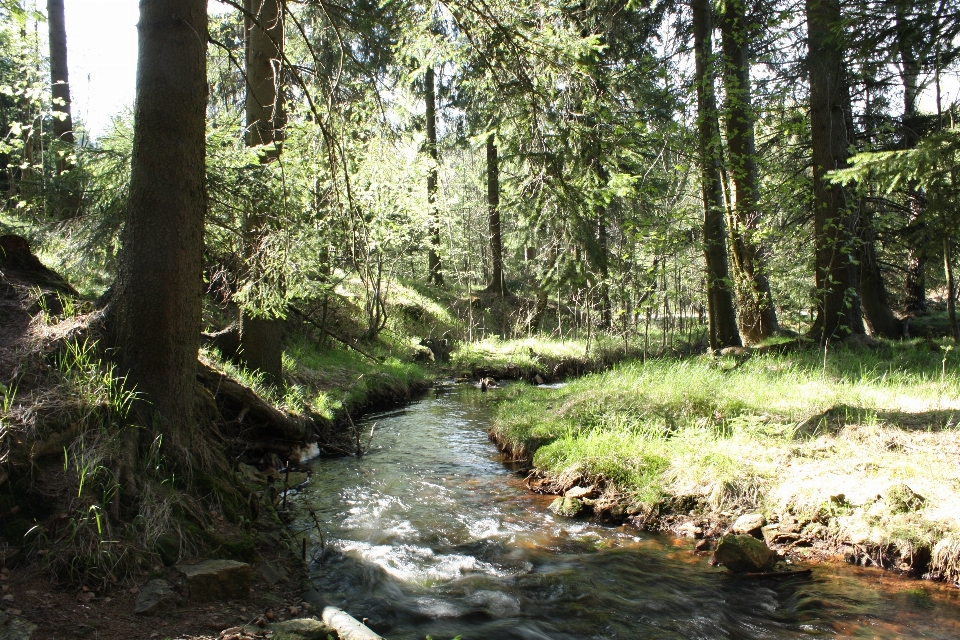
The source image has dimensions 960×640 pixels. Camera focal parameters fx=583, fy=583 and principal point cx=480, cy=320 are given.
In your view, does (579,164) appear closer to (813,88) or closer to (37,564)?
(37,564)

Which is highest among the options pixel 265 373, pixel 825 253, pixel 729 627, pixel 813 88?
pixel 813 88

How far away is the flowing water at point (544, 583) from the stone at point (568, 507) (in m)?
0.14

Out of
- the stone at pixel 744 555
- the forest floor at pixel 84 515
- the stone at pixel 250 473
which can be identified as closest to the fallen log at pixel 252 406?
the forest floor at pixel 84 515

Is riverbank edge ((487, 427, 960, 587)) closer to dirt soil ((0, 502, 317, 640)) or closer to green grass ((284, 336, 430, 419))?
dirt soil ((0, 502, 317, 640))

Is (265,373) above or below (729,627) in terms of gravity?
above

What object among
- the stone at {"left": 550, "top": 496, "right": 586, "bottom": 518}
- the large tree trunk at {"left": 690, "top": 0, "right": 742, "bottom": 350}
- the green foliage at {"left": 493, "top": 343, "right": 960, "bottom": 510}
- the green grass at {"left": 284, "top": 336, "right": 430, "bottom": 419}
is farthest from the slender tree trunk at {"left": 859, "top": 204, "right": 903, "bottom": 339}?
the stone at {"left": 550, "top": 496, "right": 586, "bottom": 518}

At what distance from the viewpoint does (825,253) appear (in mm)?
10859

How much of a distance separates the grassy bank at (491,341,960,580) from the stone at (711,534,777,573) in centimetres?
46

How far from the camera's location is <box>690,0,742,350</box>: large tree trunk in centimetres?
1084

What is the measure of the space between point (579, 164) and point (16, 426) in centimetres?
448

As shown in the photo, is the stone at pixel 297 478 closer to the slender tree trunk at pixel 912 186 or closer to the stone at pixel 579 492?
the stone at pixel 579 492

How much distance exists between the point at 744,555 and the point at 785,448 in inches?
68.2

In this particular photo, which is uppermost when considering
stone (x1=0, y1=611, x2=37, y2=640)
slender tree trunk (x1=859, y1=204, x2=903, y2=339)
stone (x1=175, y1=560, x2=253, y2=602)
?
slender tree trunk (x1=859, y1=204, x2=903, y2=339)

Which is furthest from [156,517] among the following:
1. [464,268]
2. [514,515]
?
[464,268]
